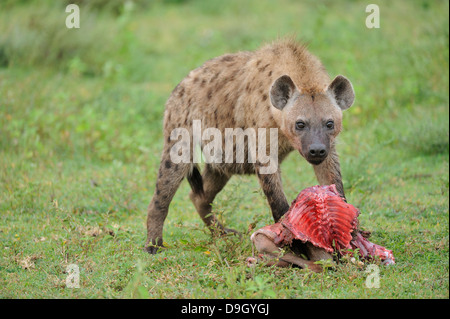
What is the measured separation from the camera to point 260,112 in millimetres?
4062

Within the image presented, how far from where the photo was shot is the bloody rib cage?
3539 millimetres

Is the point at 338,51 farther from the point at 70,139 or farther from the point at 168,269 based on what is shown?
the point at 168,269

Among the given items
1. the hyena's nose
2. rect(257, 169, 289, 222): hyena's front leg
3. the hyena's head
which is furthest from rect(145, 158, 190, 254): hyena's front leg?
the hyena's nose

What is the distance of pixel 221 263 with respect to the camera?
12.1ft

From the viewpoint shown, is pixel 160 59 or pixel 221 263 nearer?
pixel 221 263

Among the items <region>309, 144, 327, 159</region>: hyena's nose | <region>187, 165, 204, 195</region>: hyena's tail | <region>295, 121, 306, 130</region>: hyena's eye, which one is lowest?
<region>187, 165, 204, 195</region>: hyena's tail

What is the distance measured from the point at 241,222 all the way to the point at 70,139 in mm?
2311

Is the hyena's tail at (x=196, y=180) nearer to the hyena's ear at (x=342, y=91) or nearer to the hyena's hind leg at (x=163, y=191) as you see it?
the hyena's hind leg at (x=163, y=191)

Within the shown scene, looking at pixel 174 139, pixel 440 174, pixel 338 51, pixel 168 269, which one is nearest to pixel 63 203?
pixel 174 139

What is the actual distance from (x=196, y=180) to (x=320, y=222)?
132 cm

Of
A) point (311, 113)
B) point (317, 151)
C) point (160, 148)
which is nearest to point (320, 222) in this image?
point (317, 151)

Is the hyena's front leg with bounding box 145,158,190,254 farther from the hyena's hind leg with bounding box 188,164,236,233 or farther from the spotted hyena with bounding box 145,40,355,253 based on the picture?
the hyena's hind leg with bounding box 188,164,236,233

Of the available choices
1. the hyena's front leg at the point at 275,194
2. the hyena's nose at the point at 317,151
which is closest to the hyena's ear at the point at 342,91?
the hyena's nose at the point at 317,151
